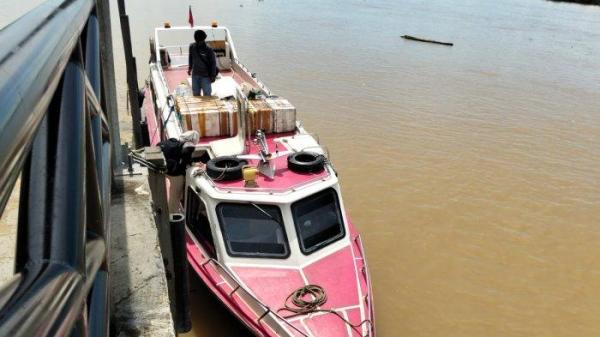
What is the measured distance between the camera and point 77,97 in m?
0.93

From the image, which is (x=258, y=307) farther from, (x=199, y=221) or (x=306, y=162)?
(x=306, y=162)

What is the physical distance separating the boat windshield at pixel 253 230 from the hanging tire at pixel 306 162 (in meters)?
0.81

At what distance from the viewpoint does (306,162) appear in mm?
6617

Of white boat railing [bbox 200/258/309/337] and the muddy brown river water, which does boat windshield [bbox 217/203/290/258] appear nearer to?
white boat railing [bbox 200/258/309/337]

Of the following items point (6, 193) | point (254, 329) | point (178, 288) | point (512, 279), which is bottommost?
point (512, 279)

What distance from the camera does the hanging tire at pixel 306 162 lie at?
21.3 feet

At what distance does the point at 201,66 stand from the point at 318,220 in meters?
4.61

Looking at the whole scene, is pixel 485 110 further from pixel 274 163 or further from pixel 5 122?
pixel 5 122

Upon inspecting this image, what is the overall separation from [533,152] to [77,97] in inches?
544

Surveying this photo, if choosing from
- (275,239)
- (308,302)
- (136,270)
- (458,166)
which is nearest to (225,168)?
(275,239)

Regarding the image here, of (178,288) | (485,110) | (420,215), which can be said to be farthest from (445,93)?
(178,288)

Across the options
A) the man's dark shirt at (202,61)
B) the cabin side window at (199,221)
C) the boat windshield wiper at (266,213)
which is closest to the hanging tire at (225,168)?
the cabin side window at (199,221)

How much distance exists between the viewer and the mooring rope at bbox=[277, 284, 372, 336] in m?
5.26

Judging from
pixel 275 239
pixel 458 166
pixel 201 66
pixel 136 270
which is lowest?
pixel 458 166
